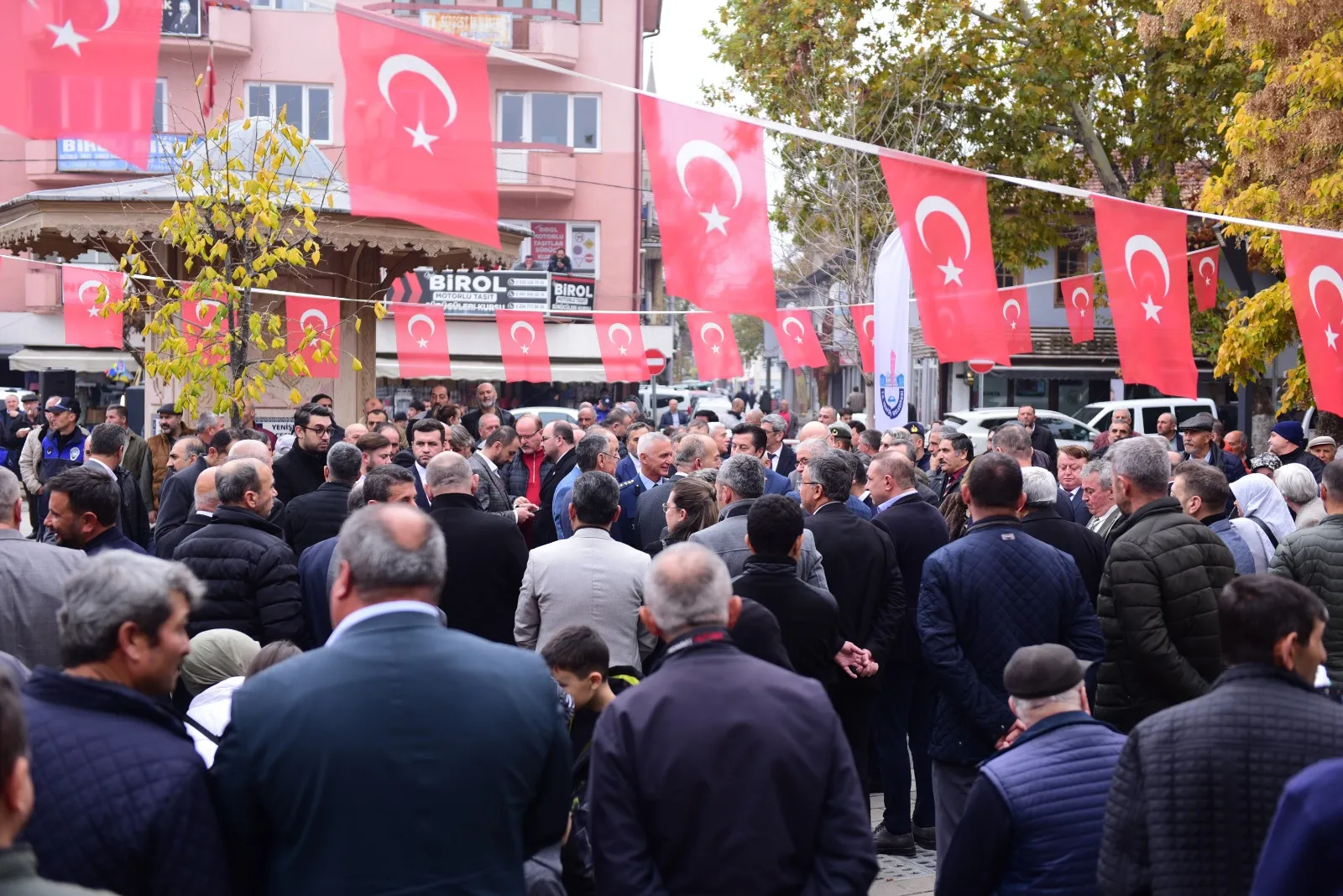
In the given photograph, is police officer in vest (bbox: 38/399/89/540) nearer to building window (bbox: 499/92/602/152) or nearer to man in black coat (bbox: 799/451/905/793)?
man in black coat (bbox: 799/451/905/793)

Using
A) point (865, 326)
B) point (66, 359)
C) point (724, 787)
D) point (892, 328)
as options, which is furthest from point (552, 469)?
point (66, 359)

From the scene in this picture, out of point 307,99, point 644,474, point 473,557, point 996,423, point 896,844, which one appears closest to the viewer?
point 473,557

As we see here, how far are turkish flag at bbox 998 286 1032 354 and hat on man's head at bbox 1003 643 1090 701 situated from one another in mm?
16779

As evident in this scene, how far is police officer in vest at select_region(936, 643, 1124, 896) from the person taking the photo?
12.1 ft

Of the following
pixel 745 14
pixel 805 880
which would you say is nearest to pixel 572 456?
pixel 805 880

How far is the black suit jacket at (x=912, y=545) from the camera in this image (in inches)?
287

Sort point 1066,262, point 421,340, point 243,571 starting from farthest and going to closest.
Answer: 1. point 1066,262
2. point 421,340
3. point 243,571

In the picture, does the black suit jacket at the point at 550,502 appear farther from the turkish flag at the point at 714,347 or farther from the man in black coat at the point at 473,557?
the turkish flag at the point at 714,347

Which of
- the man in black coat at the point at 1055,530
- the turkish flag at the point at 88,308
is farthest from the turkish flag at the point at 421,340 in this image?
the man in black coat at the point at 1055,530

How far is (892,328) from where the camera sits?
496 inches

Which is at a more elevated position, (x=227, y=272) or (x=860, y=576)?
(x=227, y=272)

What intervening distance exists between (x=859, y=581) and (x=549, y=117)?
32.0 metres

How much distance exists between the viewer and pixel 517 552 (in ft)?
21.6

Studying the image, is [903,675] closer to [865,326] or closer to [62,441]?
[62,441]
